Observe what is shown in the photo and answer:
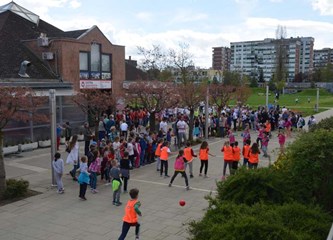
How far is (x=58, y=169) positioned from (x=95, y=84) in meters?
16.4

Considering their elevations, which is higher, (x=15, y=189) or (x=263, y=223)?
(x=263, y=223)

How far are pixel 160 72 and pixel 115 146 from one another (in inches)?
1467

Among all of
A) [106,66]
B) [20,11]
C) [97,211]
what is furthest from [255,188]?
[20,11]

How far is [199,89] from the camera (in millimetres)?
26250

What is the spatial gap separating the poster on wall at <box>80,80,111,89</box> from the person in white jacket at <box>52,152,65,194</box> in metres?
14.6

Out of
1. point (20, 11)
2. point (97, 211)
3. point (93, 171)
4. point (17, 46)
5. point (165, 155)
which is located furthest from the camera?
point (20, 11)

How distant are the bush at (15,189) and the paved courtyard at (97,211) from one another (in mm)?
404

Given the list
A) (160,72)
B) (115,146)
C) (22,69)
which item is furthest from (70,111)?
(160,72)

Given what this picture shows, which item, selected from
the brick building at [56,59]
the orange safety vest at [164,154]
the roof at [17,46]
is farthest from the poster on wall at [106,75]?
the orange safety vest at [164,154]

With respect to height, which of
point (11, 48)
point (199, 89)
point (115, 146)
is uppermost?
point (11, 48)

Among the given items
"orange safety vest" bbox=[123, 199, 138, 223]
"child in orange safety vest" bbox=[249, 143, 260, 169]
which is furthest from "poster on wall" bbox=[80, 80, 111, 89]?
"orange safety vest" bbox=[123, 199, 138, 223]

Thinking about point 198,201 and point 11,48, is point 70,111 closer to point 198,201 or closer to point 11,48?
point 11,48

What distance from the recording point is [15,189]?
41.2 feet

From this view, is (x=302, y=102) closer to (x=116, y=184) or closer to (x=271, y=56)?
(x=116, y=184)
